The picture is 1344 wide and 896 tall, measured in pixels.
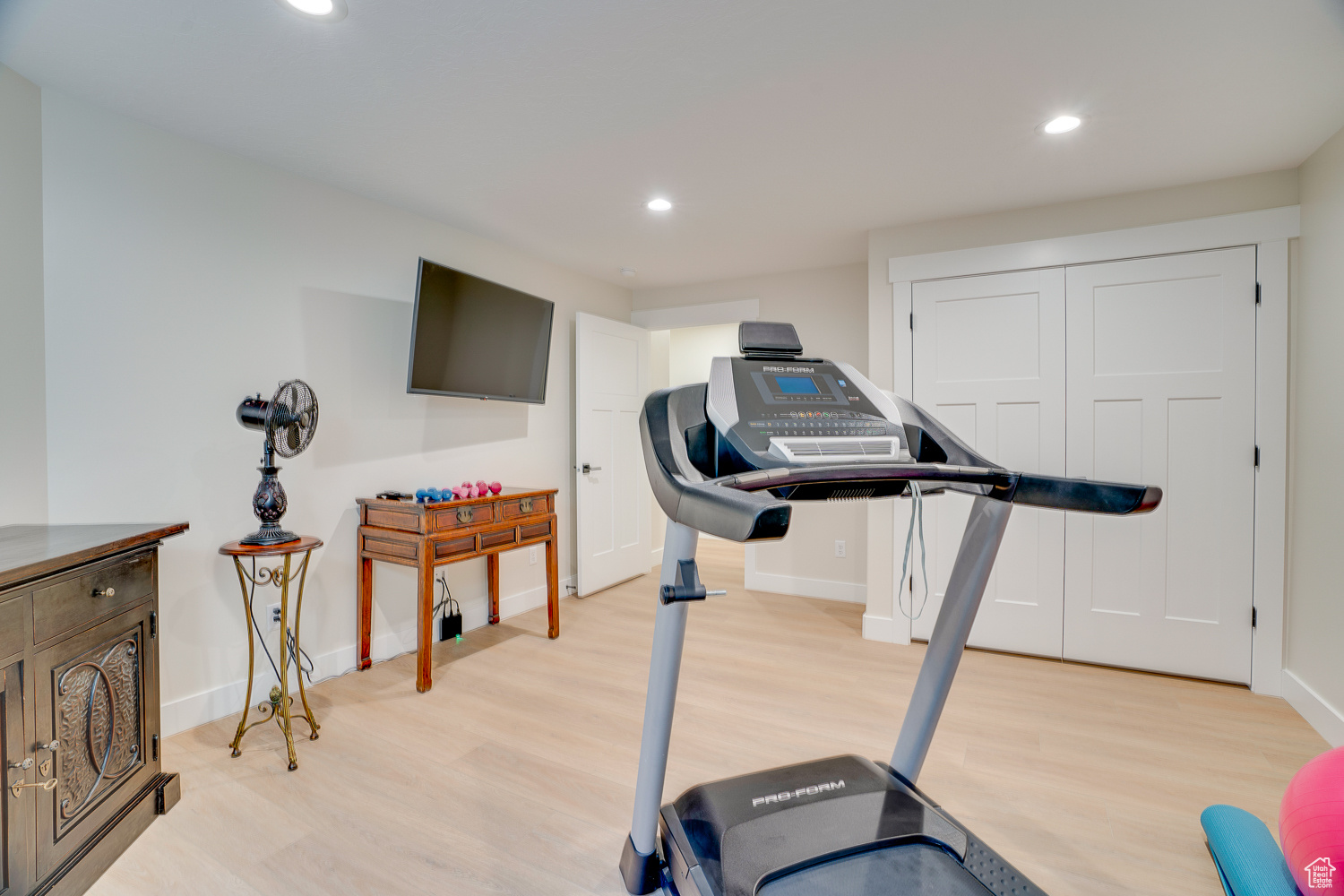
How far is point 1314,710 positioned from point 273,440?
4054 millimetres

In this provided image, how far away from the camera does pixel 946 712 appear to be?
97.3 inches

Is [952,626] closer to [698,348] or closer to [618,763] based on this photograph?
[618,763]

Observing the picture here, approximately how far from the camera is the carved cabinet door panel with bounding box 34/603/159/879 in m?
1.42

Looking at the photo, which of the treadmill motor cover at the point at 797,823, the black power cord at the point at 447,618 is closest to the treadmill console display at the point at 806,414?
the treadmill motor cover at the point at 797,823

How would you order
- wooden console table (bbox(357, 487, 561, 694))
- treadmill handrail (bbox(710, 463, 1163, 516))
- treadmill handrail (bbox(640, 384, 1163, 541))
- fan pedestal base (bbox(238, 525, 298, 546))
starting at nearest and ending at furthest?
1. treadmill handrail (bbox(640, 384, 1163, 541))
2. treadmill handrail (bbox(710, 463, 1163, 516))
3. fan pedestal base (bbox(238, 525, 298, 546))
4. wooden console table (bbox(357, 487, 561, 694))

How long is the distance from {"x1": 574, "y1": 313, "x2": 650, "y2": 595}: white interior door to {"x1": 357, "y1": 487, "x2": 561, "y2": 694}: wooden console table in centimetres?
82

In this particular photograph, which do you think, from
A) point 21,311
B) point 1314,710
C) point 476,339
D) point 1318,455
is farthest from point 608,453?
point 1314,710

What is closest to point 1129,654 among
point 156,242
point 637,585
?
point 637,585

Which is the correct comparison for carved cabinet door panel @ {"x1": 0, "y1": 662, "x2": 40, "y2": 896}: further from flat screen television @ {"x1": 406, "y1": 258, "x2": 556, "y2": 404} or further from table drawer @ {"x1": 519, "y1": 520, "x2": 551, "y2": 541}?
table drawer @ {"x1": 519, "y1": 520, "x2": 551, "y2": 541}

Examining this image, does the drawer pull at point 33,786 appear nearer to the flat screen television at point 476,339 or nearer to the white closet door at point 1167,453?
the flat screen television at point 476,339

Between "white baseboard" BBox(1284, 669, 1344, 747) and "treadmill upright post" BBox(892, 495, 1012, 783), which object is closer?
"treadmill upright post" BBox(892, 495, 1012, 783)

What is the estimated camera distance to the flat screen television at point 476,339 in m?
2.91

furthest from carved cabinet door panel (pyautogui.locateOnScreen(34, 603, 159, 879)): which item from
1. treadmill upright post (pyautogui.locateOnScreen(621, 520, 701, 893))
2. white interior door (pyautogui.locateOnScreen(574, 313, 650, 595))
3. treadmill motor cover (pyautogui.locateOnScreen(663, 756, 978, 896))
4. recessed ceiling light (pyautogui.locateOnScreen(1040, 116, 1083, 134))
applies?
recessed ceiling light (pyautogui.locateOnScreen(1040, 116, 1083, 134))

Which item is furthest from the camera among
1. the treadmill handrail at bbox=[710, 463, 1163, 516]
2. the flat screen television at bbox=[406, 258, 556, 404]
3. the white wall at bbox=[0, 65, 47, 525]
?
the flat screen television at bbox=[406, 258, 556, 404]
